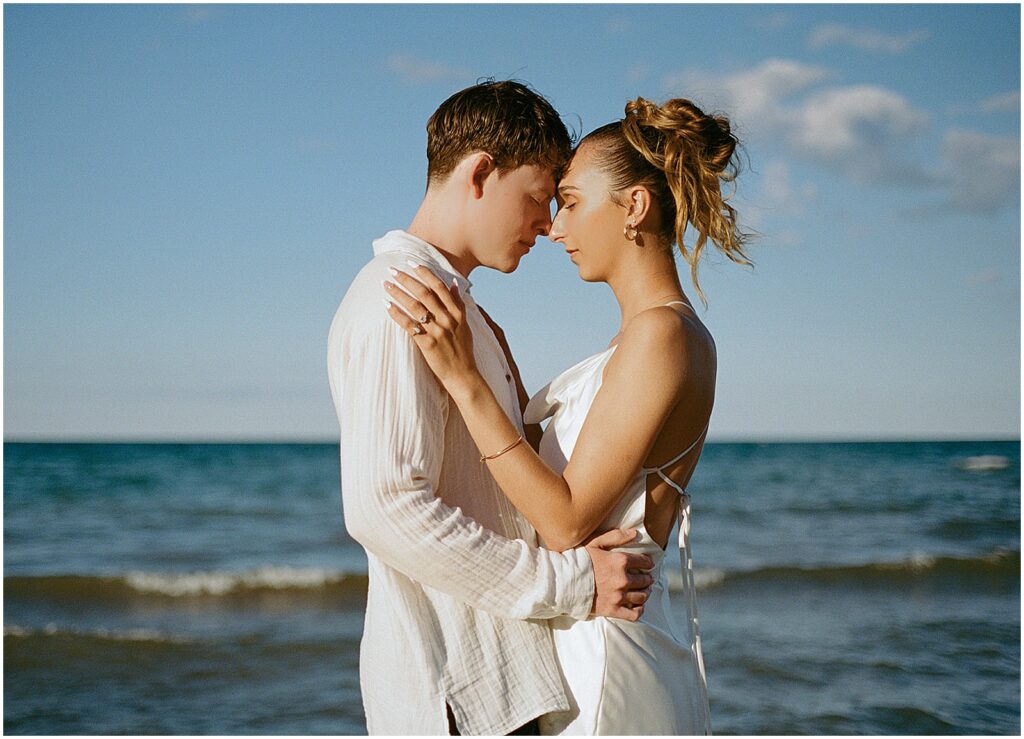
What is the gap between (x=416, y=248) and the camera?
2535mm

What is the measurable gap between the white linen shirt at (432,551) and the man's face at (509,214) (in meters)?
0.15

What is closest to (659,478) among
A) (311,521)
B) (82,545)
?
(82,545)

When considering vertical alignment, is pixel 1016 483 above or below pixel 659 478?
below


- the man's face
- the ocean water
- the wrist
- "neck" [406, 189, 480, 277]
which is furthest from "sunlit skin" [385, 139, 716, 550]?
the ocean water

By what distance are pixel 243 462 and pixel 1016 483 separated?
67.6 feet

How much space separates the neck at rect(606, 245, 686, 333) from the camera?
279 centimetres

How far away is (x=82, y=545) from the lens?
15719mm

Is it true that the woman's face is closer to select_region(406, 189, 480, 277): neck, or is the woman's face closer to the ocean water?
select_region(406, 189, 480, 277): neck

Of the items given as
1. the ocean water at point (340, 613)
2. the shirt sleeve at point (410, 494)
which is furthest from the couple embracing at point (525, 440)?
the ocean water at point (340, 613)

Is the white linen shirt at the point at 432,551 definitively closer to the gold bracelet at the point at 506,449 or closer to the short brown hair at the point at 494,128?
the gold bracelet at the point at 506,449

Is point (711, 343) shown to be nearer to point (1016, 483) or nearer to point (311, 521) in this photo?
point (311, 521)

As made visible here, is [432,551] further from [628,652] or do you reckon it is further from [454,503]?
[628,652]

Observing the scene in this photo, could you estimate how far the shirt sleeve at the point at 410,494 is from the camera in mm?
2254

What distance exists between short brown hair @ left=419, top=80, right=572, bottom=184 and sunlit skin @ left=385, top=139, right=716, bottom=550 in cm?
19
